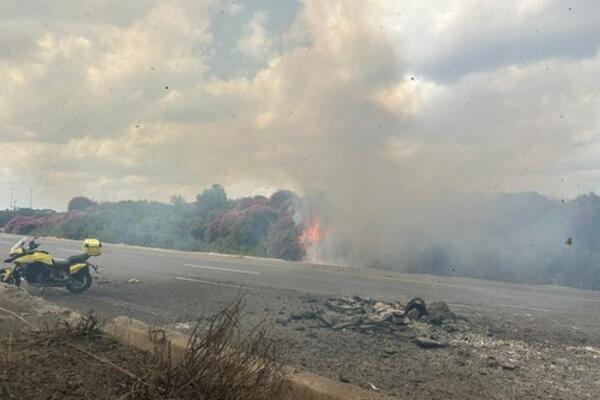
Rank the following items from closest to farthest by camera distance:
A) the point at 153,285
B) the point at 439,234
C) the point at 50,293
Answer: the point at 50,293 < the point at 153,285 < the point at 439,234

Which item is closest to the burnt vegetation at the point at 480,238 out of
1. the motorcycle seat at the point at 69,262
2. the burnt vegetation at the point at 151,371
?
the motorcycle seat at the point at 69,262

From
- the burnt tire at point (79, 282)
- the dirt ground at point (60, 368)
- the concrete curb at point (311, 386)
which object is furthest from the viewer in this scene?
the burnt tire at point (79, 282)

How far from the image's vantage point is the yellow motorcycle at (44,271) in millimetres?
11438

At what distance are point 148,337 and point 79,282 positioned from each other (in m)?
7.56

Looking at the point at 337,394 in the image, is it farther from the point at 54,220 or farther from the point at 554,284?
the point at 54,220

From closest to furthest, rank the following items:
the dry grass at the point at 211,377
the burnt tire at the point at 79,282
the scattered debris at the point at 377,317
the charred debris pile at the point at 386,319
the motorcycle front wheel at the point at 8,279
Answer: the dry grass at the point at 211,377 → the charred debris pile at the point at 386,319 → the scattered debris at the point at 377,317 → the motorcycle front wheel at the point at 8,279 → the burnt tire at the point at 79,282

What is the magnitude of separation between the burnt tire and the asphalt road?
0.24m

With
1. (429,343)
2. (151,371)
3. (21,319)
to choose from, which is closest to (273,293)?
(429,343)

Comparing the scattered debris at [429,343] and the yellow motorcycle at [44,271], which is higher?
the yellow motorcycle at [44,271]

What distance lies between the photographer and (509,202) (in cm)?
2573

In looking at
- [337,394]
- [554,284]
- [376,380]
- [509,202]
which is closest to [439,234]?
[509,202]

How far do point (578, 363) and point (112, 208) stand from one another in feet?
140

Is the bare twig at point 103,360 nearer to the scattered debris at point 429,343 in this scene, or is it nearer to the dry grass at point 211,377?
the dry grass at point 211,377

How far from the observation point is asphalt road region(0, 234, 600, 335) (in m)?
10.4
